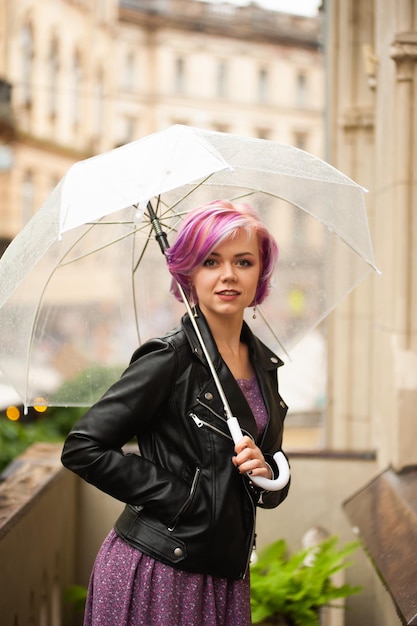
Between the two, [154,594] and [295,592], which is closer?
[154,594]

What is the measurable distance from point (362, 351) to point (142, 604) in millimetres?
4600

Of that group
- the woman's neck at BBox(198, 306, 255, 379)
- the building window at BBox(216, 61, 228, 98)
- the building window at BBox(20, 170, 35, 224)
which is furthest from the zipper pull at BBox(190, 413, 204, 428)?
the building window at BBox(216, 61, 228, 98)

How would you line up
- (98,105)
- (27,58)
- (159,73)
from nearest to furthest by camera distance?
(27,58)
(98,105)
(159,73)

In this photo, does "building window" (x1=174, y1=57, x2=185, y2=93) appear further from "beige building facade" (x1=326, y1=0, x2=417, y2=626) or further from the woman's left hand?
the woman's left hand

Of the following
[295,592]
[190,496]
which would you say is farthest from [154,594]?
[295,592]

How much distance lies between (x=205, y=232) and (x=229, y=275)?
13 centimetres

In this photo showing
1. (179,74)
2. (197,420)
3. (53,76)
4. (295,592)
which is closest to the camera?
(197,420)

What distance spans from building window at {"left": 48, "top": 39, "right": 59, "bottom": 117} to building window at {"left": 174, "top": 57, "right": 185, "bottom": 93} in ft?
22.2

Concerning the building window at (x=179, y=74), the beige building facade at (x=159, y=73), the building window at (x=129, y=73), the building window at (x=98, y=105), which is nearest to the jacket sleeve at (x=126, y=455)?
the beige building facade at (x=159, y=73)

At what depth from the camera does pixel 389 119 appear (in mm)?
4629

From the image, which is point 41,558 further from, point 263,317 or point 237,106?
point 237,106

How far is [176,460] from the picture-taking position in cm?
261

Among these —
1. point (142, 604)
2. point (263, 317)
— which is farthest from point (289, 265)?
point (142, 604)

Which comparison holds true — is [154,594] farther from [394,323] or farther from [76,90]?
[76,90]
